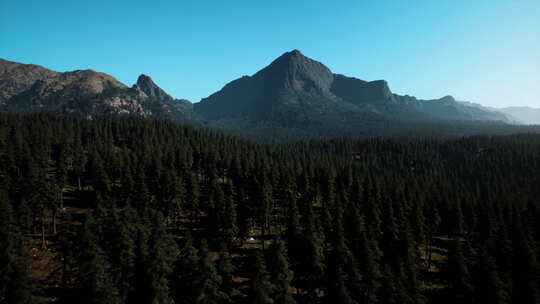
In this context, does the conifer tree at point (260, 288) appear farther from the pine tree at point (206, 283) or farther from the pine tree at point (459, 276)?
the pine tree at point (459, 276)

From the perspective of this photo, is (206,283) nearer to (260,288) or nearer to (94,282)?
(260,288)

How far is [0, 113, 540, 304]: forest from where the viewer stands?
32.6 metres

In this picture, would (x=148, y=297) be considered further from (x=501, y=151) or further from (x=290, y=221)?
(x=501, y=151)

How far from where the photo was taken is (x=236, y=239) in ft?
200

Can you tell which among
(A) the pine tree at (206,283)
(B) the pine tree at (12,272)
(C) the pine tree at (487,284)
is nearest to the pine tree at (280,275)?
(A) the pine tree at (206,283)

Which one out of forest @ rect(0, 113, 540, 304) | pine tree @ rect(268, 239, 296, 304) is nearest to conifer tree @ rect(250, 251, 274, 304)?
forest @ rect(0, 113, 540, 304)

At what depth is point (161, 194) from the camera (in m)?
65.9

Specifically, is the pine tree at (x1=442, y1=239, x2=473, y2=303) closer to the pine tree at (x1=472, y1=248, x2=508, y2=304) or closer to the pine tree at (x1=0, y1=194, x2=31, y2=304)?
the pine tree at (x1=472, y1=248, x2=508, y2=304)

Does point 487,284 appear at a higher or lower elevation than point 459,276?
higher

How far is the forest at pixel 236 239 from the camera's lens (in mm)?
32594

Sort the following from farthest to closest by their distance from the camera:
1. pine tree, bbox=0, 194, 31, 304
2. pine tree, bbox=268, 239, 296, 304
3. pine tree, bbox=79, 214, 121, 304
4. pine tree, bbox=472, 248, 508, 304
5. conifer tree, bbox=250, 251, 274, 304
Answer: pine tree, bbox=472, 248, 508, 304
pine tree, bbox=268, 239, 296, 304
conifer tree, bbox=250, 251, 274, 304
pine tree, bbox=79, 214, 121, 304
pine tree, bbox=0, 194, 31, 304

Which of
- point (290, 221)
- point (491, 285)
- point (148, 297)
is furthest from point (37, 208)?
point (491, 285)

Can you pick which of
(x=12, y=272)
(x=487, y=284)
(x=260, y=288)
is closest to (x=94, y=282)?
(x=12, y=272)

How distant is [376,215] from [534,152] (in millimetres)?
180397
